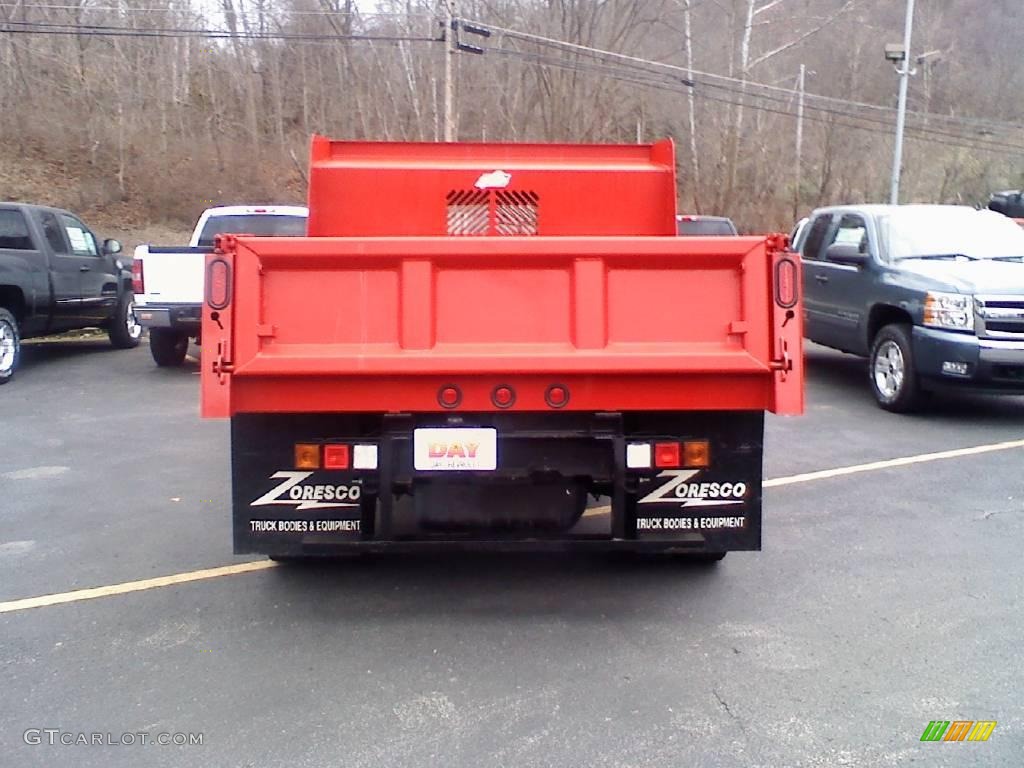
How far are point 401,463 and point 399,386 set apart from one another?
1.30 feet

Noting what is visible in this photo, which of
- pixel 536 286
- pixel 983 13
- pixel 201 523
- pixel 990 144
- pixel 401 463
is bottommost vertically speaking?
pixel 201 523

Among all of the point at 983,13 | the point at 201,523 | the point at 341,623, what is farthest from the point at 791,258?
the point at 983,13

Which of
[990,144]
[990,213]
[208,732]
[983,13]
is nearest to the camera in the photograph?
[208,732]

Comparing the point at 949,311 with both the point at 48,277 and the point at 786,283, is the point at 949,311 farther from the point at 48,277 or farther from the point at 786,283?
the point at 48,277

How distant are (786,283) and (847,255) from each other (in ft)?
20.9

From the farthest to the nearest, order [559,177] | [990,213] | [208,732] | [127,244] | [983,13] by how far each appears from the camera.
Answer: [983,13], [127,244], [990,213], [559,177], [208,732]

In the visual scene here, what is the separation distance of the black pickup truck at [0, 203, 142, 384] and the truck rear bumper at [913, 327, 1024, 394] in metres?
10.3

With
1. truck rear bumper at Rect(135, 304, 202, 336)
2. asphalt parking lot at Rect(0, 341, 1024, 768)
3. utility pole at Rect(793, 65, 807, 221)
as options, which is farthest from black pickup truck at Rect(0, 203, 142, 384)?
utility pole at Rect(793, 65, 807, 221)

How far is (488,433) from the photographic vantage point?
4.13 meters

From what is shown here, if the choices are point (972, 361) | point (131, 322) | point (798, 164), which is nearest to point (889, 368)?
point (972, 361)

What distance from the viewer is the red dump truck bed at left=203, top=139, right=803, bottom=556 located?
3982 mm

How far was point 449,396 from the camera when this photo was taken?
13.3 ft

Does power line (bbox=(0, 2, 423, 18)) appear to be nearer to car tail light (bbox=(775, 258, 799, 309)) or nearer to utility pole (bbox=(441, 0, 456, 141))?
utility pole (bbox=(441, 0, 456, 141))

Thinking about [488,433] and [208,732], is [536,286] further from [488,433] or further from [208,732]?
[208,732]
